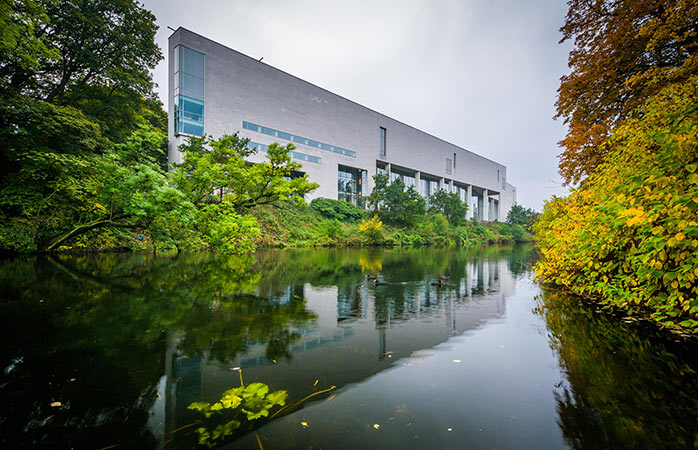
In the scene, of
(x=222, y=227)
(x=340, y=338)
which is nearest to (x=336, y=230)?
(x=222, y=227)

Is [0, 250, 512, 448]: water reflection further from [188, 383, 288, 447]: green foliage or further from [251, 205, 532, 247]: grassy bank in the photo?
[251, 205, 532, 247]: grassy bank

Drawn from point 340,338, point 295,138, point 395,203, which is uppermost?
point 295,138

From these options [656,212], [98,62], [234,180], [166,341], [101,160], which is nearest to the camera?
[656,212]

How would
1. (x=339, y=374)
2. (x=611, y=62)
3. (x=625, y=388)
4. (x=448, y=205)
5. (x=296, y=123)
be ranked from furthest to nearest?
(x=448, y=205), (x=296, y=123), (x=611, y=62), (x=339, y=374), (x=625, y=388)

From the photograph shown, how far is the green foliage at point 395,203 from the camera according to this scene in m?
37.5

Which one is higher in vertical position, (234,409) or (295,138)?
(295,138)

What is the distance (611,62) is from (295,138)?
101 feet

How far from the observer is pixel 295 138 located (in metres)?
34.7

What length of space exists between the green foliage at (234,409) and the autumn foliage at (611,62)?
28.3ft

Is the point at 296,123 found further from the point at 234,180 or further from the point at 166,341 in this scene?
the point at 166,341

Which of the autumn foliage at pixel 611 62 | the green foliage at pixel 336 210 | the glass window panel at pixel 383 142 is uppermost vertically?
the glass window panel at pixel 383 142

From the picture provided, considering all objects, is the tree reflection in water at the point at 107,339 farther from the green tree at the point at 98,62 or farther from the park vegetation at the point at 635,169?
the green tree at the point at 98,62

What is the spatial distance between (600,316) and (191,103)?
3206 centimetres

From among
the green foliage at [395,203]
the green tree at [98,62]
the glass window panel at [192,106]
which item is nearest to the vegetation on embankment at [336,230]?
the green foliage at [395,203]
